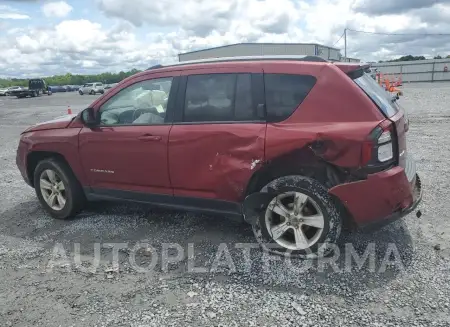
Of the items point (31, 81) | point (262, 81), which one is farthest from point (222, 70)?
point (31, 81)

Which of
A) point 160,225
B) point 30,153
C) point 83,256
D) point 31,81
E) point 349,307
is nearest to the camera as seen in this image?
point 349,307

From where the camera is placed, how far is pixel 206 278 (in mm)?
3338

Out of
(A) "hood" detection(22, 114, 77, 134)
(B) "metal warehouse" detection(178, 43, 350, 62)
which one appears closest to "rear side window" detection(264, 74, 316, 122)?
(A) "hood" detection(22, 114, 77, 134)

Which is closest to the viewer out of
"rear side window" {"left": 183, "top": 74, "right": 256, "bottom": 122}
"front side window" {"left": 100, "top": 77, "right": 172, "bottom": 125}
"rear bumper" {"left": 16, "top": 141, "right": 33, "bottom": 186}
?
"rear side window" {"left": 183, "top": 74, "right": 256, "bottom": 122}

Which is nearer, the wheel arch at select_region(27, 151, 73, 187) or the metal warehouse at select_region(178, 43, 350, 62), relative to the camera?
the wheel arch at select_region(27, 151, 73, 187)

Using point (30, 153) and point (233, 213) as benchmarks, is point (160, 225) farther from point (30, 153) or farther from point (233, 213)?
point (30, 153)

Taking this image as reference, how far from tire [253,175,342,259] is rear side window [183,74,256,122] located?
2.40ft

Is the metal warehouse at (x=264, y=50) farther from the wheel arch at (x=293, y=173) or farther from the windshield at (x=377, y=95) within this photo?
A: the wheel arch at (x=293, y=173)

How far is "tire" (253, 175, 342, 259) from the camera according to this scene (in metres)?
3.41

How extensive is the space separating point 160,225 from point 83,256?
94 centimetres

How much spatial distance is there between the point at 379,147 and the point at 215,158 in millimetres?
1462

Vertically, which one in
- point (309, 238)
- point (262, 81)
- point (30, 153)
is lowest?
point (309, 238)

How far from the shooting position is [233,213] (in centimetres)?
382

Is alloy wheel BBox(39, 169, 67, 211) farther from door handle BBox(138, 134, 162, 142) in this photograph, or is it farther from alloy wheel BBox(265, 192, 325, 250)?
alloy wheel BBox(265, 192, 325, 250)
